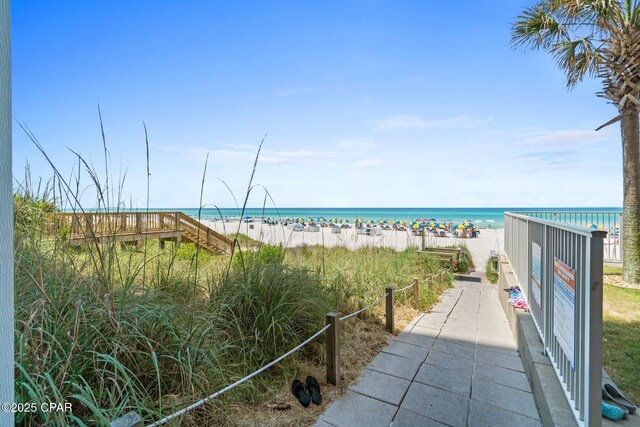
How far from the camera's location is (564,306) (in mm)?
1801

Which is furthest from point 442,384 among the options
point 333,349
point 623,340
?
point 623,340

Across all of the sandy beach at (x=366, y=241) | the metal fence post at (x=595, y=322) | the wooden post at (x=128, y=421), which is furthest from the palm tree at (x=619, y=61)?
the wooden post at (x=128, y=421)

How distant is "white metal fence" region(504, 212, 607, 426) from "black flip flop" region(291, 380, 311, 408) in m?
1.64

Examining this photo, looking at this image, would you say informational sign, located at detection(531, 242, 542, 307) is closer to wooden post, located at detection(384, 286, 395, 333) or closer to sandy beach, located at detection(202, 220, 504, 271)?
wooden post, located at detection(384, 286, 395, 333)

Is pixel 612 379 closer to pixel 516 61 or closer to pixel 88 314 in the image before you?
pixel 88 314

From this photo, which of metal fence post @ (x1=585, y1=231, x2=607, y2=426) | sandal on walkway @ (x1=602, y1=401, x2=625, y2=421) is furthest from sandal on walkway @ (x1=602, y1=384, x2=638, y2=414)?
metal fence post @ (x1=585, y1=231, x2=607, y2=426)

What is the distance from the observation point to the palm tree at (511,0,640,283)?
17.1 feet

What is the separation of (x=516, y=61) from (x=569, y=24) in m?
1.04

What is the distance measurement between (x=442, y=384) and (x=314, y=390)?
45.9 inches

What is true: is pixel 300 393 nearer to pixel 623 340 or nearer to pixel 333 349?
pixel 333 349

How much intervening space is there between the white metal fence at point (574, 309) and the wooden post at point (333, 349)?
60.5 inches

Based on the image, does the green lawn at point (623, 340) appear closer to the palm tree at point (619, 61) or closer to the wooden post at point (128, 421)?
the palm tree at point (619, 61)

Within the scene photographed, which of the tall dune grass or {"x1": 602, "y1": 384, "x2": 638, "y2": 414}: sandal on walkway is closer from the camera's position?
the tall dune grass

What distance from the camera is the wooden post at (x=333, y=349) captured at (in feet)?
7.79
